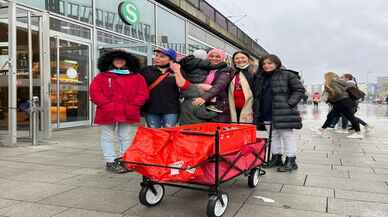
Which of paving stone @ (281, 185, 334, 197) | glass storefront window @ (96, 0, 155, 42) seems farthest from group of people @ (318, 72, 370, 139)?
glass storefront window @ (96, 0, 155, 42)

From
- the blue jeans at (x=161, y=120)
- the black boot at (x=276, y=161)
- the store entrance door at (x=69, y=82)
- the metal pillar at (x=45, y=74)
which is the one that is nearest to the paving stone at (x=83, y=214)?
the blue jeans at (x=161, y=120)

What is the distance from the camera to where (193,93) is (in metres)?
5.15

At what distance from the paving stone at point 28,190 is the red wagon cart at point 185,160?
1184 millimetres

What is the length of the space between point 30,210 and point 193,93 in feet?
7.31

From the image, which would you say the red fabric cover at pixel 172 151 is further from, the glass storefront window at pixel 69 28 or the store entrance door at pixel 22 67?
the glass storefront window at pixel 69 28

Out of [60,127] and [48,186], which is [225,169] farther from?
[60,127]

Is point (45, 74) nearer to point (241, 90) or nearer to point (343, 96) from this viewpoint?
point (241, 90)

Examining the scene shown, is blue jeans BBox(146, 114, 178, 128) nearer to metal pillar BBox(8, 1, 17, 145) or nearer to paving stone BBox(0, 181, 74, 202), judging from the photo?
paving stone BBox(0, 181, 74, 202)

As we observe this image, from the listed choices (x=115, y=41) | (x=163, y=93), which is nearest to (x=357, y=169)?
(x=163, y=93)

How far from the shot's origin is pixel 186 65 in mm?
5238

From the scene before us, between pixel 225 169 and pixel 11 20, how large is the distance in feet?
19.1

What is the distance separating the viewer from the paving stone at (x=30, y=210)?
3.91 m

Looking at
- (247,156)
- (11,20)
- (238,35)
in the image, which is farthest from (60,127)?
(238,35)

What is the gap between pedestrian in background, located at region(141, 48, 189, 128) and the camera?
5613mm
